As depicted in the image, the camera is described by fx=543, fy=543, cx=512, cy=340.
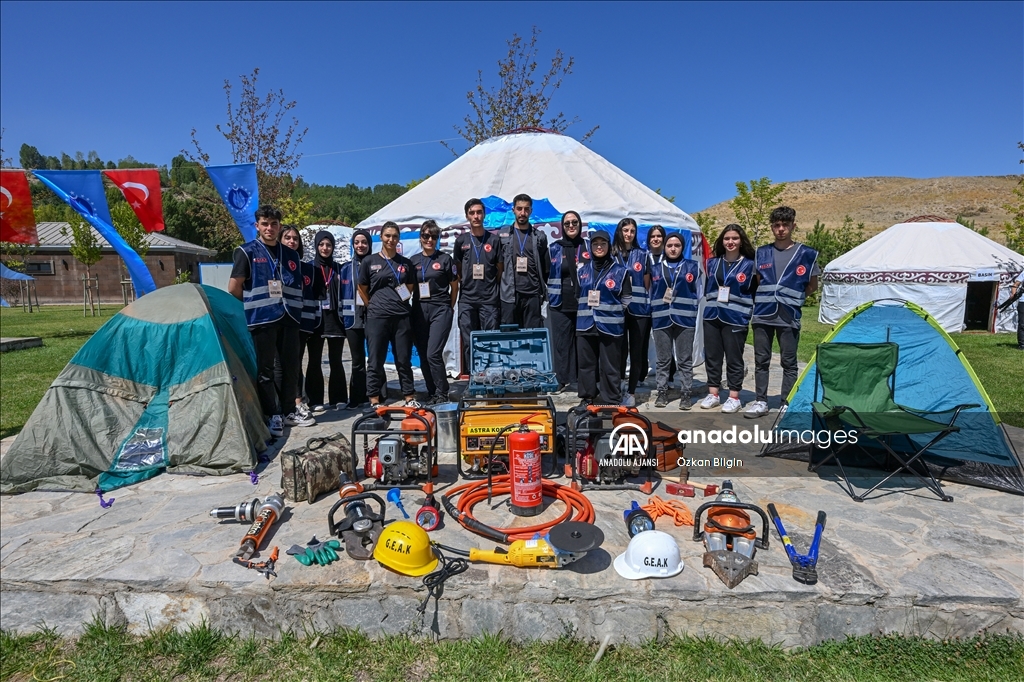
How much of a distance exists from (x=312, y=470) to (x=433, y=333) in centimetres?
245

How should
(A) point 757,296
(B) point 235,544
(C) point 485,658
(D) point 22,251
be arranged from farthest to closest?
(D) point 22,251
(A) point 757,296
(B) point 235,544
(C) point 485,658

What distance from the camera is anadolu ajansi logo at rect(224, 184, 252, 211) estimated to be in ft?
20.4

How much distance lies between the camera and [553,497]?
3.80 m

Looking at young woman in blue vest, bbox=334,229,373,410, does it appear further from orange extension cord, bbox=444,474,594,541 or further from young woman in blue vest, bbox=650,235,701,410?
young woman in blue vest, bbox=650,235,701,410

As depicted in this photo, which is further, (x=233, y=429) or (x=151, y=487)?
(x=233, y=429)

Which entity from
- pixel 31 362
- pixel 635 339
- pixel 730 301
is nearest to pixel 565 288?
pixel 635 339

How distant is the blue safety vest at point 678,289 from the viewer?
6.02m

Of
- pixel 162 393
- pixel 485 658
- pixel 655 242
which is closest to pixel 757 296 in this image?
pixel 655 242

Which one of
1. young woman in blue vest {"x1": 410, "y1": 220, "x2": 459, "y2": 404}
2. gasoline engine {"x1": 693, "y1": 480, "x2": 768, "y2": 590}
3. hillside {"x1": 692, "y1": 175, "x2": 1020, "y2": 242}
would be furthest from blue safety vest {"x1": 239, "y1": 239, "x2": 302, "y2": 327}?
hillside {"x1": 692, "y1": 175, "x2": 1020, "y2": 242}

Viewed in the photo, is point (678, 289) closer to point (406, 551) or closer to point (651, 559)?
point (651, 559)

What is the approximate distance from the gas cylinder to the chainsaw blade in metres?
1.08

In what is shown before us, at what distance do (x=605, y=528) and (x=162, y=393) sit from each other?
3708mm

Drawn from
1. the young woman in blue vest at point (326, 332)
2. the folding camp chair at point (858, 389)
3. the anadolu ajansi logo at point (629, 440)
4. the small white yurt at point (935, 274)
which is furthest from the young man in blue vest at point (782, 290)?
the small white yurt at point (935, 274)

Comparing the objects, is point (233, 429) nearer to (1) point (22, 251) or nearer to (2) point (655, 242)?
(2) point (655, 242)
